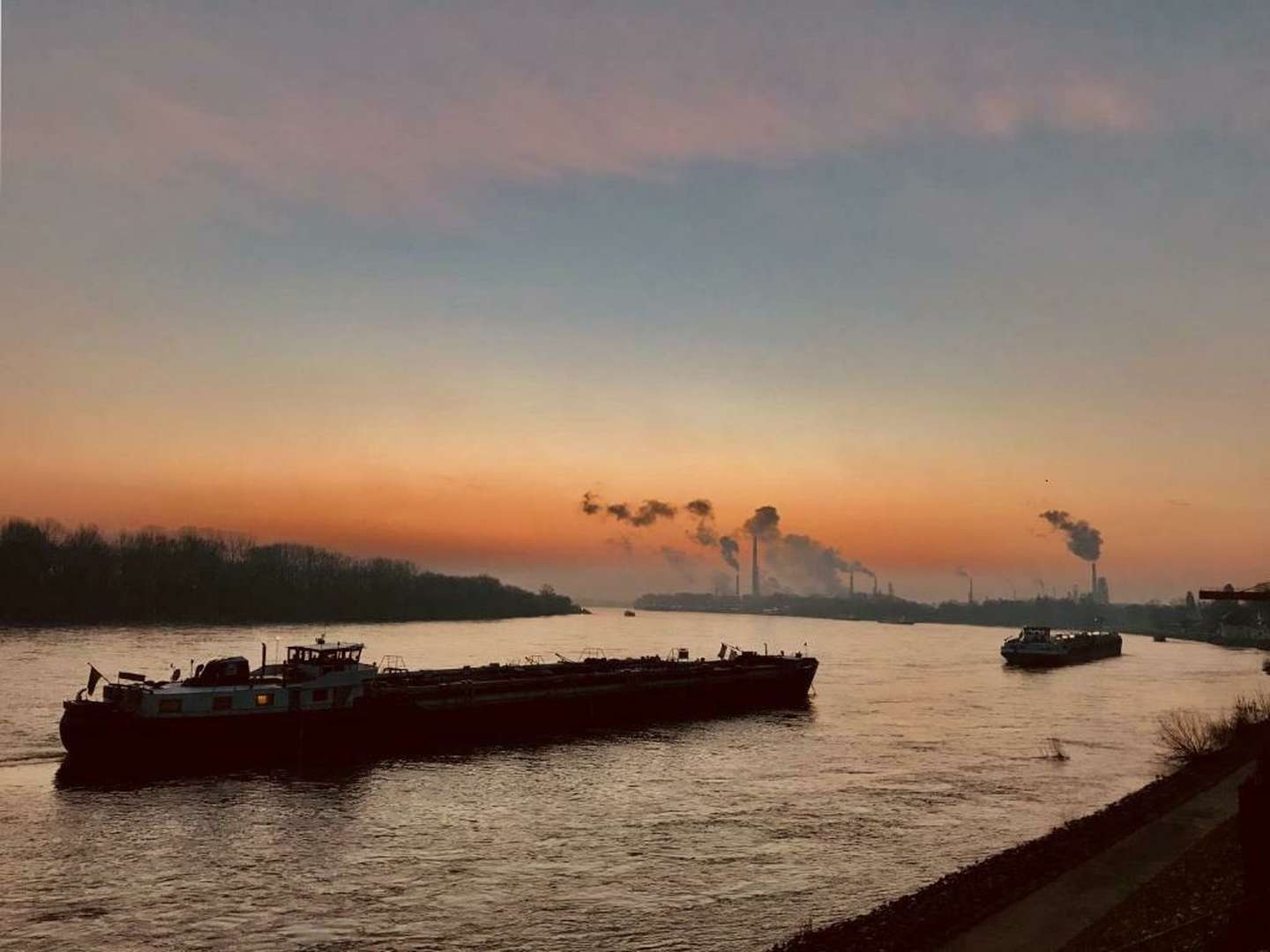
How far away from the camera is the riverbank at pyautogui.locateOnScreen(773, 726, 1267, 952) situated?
74.8 feet

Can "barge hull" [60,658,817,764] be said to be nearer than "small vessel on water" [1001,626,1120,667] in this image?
Yes

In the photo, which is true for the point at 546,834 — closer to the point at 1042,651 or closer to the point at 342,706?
the point at 342,706

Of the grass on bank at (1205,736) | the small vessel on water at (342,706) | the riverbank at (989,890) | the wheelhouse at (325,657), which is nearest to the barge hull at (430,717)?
the small vessel on water at (342,706)

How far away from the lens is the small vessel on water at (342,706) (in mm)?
52031

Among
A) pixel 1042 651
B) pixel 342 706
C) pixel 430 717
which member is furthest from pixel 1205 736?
pixel 1042 651

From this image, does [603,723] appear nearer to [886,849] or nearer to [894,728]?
[894,728]

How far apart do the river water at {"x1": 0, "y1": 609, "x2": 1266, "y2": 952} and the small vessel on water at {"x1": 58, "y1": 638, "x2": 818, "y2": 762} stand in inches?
145

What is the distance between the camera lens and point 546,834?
131 ft

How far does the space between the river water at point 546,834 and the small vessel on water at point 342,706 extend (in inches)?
145

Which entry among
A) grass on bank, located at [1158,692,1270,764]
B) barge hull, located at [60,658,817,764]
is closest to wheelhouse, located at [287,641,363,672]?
barge hull, located at [60,658,817,764]

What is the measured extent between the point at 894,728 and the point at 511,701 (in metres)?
30.9

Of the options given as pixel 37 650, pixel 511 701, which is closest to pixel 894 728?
pixel 511 701

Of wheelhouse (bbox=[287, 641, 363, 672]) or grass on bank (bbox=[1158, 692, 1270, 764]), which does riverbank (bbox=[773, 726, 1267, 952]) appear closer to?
grass on bank (bbox=[1158, 692, 1270, 764])

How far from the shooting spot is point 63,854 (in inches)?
1384
